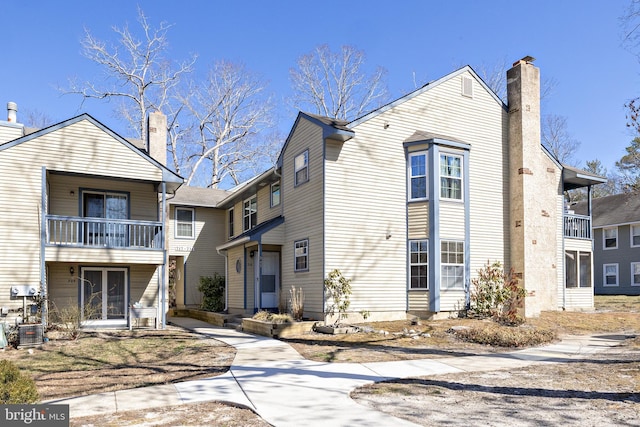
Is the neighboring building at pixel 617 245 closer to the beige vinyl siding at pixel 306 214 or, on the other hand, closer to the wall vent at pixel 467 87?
the wall vent at pixel 467 87

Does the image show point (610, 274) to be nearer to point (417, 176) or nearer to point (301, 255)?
point (417, 176)

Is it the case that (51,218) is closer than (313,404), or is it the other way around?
(313,404)

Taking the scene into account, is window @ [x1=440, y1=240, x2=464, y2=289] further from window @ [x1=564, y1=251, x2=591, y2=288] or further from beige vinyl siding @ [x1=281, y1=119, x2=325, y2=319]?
window @ [x1=564, y1=251, x2=591, y2=288]

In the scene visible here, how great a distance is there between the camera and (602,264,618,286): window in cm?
3372

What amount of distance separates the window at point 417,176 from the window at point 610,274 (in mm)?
23404

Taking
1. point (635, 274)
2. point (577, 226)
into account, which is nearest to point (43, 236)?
point (577, 226)

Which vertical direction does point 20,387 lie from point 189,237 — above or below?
below

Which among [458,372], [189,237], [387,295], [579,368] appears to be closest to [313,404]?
[458,372]

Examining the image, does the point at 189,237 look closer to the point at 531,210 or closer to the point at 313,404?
the point at 531,210

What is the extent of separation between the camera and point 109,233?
17734mm

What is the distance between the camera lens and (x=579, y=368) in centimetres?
984

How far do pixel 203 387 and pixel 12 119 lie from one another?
15695mm

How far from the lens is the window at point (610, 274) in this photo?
111ft

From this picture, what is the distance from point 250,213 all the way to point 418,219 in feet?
28.7
